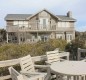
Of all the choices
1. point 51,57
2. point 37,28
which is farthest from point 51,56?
point 37,28

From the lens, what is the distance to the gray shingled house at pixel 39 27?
113 ft

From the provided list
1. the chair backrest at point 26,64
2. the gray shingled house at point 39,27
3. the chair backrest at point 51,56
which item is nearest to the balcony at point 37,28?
the gray shingled house at point 39,27

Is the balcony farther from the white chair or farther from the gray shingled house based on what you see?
the white chair

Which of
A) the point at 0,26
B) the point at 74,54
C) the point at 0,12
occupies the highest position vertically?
the point at 0,12

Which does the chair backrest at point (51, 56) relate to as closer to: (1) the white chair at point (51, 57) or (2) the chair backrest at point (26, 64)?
(1) the white chair at point (51, 57)

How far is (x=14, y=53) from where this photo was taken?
10.1 m

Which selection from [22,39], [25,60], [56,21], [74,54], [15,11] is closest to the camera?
[25,60]

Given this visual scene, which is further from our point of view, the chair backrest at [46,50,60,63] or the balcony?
the balcony

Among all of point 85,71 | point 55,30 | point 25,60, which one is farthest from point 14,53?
point 55,30

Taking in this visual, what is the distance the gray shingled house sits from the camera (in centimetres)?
3453

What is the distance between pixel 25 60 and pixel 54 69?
1.37 meters

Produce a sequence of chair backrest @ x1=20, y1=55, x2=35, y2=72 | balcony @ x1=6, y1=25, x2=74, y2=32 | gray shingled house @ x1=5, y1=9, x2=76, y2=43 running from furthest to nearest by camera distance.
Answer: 1. gray shingled house @ x1=5, y1=9, x2=76, y2=43
2. balcony @ x1=6, y1=25, x2=74, y2=32
3. chair backrest @ x1=20, y1=55, x2=35, y2=72

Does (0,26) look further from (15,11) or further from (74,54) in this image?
(74,54)

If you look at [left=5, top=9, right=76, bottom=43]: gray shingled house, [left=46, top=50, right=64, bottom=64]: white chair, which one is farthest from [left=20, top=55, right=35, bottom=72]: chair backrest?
[left=5, top=9, right=76, bottom=43]: gray shingled house
